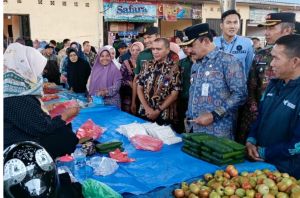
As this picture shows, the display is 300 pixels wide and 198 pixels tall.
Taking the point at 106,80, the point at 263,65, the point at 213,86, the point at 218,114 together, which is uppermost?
the point at 263,65

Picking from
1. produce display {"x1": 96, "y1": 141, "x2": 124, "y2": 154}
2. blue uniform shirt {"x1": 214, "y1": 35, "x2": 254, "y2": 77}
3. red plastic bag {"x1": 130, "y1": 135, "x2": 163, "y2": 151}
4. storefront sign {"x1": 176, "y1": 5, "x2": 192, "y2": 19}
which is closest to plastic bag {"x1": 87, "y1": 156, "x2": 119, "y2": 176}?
produce display {"x1": 96, "y1": 141, "x2": 124, "y2": 154}

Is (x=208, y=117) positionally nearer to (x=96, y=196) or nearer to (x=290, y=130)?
(x=290, y=130)

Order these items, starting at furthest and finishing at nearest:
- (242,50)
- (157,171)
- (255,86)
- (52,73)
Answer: (52,73)
(242,50)
(255,86)
(157,171)

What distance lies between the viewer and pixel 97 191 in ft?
5.53

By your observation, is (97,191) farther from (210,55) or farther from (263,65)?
(263,65)

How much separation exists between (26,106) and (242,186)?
121 cm

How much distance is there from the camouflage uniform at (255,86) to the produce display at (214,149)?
1120 millimetres

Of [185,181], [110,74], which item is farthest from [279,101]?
[110,74]

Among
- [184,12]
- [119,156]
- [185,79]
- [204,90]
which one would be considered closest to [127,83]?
[185,79]

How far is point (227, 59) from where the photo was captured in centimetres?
262

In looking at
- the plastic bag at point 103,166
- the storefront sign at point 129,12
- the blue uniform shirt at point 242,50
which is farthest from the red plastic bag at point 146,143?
the storefront sign at point 129,12

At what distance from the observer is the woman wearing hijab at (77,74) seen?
5453 millimetres

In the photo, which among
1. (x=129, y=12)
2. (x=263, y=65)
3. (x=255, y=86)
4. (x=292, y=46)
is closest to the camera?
(x=292, y=46)

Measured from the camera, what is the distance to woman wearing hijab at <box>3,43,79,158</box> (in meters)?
1.63
